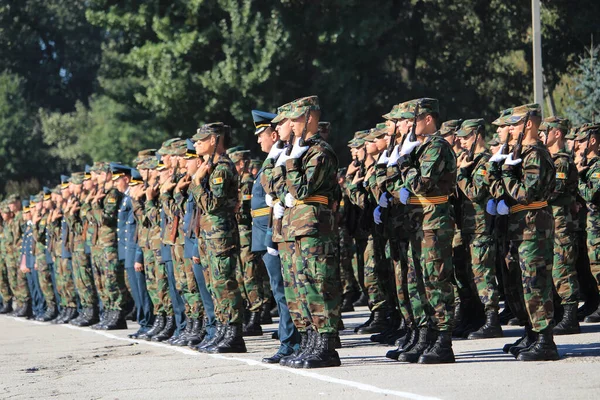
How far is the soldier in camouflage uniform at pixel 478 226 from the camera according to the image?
1215 centimetres

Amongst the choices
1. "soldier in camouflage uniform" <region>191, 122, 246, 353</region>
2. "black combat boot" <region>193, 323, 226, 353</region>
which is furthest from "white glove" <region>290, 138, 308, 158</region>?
"black combat boot" <region>193, 323, 226, 353</region>

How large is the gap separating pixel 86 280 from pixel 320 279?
8483 mm

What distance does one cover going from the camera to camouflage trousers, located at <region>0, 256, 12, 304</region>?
24.8 m

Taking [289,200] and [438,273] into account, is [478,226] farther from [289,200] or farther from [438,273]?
[289,200]

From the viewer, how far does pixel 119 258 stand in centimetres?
1591

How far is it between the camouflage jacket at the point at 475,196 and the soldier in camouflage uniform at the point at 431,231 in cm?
186

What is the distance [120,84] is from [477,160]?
81.1ft

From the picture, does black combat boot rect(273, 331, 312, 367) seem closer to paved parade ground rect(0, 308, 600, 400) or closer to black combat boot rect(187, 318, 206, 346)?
paved parade ground rect(0, 308, 600, 400)

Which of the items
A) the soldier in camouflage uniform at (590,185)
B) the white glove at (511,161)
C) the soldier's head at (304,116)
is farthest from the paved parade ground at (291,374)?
the soldier's head at (304,116)

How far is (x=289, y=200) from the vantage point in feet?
32.6

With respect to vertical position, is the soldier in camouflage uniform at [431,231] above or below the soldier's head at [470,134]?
below

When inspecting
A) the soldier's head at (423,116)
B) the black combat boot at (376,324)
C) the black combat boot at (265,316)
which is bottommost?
the black combat boot at (376,324)

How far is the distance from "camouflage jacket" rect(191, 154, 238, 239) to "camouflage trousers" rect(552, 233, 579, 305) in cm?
353

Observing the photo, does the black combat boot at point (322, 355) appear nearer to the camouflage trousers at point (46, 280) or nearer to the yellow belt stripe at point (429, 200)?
the yellow belt stripe at point (429, 200)
